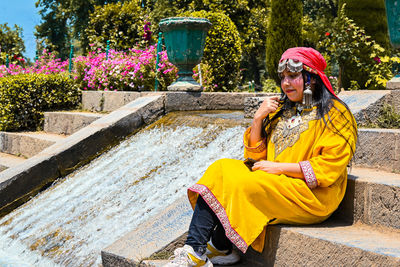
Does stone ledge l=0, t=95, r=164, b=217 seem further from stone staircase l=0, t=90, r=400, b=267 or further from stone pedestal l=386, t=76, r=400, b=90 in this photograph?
stone pedestal l=386, t=76, r=400, b=90

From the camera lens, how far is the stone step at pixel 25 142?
682cm

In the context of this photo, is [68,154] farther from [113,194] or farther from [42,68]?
[42,68]

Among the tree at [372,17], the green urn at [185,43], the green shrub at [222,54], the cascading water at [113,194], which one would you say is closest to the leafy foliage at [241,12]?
the tree at [372,17]

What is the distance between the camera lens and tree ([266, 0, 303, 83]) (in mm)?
13938

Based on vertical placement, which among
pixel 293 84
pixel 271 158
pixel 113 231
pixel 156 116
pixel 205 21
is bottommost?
pixel 113 231

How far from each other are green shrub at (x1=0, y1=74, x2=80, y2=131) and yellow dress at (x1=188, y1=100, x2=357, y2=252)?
6067 mm

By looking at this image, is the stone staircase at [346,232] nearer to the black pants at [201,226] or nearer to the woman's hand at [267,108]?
the black pants at [201,226]

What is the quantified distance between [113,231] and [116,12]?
13.5m

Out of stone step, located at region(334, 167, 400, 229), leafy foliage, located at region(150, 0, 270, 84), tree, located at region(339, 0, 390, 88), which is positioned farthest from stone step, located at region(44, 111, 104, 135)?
leafy foliage, located at region(150, 0, 270, 84)

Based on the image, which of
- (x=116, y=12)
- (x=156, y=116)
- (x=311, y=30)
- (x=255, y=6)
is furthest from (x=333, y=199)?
(x=311, y=30)

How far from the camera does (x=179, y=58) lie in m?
6.85

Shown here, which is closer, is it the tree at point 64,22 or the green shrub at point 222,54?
the green shrub at point 222,54

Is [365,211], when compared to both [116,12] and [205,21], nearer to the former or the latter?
[205,21]

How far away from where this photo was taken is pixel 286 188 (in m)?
2.41
